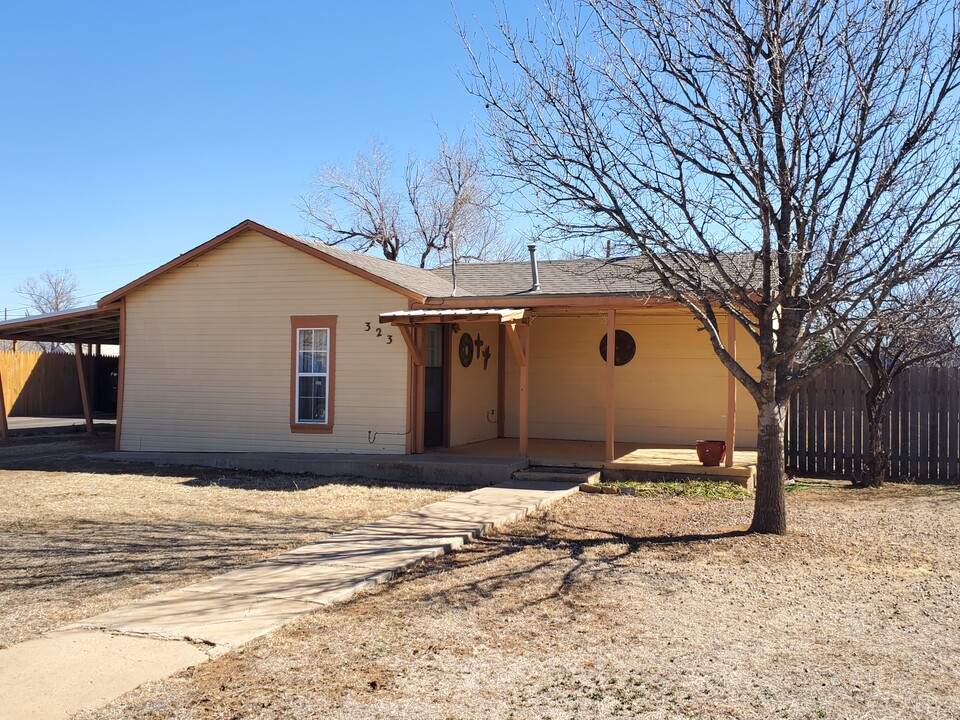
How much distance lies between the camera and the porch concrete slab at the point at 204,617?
501 centimetres

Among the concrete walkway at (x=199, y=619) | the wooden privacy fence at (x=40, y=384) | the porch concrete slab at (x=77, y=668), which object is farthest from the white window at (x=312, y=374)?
the wooden privacy fence at (x=40, y=384)

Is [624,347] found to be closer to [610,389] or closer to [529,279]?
[529,279]

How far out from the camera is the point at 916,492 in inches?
452

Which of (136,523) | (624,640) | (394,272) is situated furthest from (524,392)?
(624,640)

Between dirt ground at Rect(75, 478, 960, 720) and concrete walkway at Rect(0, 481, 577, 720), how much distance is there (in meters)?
0.17

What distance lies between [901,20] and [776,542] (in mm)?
4729

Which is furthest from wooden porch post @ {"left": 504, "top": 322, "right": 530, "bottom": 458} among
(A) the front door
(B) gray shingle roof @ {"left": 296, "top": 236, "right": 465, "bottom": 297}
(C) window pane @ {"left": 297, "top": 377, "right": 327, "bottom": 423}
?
(C) window pane @ {"left": 297, "top": 377, "right": 327, "bottom": 423}

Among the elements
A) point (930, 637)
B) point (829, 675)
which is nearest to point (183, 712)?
point (829, 675)

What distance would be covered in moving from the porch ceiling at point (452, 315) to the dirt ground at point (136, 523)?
7.92 ft

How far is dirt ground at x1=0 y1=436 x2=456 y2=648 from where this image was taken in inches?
242

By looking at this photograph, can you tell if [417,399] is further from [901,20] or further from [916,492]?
[901,20]

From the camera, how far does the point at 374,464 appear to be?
12.6 metres

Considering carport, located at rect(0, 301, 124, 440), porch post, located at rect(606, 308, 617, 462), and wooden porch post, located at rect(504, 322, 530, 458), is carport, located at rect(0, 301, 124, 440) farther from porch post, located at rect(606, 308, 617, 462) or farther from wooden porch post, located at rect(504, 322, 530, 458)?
porch post, located at rect(606, 308, 617, 462)

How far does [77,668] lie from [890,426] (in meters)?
12.3
